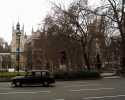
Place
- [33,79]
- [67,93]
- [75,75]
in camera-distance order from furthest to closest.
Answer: [75,75] < [33,79] < [67,93]

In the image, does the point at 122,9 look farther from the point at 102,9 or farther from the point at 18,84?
the point at 18,84

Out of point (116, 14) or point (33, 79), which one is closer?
point (33, 79)

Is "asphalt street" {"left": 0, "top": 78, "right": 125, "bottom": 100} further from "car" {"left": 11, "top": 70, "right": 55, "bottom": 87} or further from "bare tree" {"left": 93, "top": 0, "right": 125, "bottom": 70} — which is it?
"bare tree" {"left": 93, "top": 0, "right": 125, "bottom": 70}

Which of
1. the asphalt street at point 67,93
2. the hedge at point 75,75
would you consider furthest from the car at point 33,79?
the hedge at point 75,75

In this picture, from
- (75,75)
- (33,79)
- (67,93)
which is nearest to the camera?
(67,93)

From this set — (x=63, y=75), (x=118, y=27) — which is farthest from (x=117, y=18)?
(x=63, y=75)

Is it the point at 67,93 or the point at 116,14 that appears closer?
the point at 67,93

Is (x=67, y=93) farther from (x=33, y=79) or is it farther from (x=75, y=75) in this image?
(x=75, y=75)

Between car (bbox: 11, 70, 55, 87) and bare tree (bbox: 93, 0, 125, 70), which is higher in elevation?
bare tree (bbox: 93, 0, 125, 70)

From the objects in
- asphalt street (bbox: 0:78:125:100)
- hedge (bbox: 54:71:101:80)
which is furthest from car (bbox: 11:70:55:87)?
hedge (bbox: 54:71:101:80)

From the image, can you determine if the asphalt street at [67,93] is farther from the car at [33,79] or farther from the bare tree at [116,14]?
the bare tree at [116,14]

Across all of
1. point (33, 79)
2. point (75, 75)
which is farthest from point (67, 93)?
point (75, 75)

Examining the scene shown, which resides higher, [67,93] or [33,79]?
[33,79]

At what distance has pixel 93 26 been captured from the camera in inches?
1758
